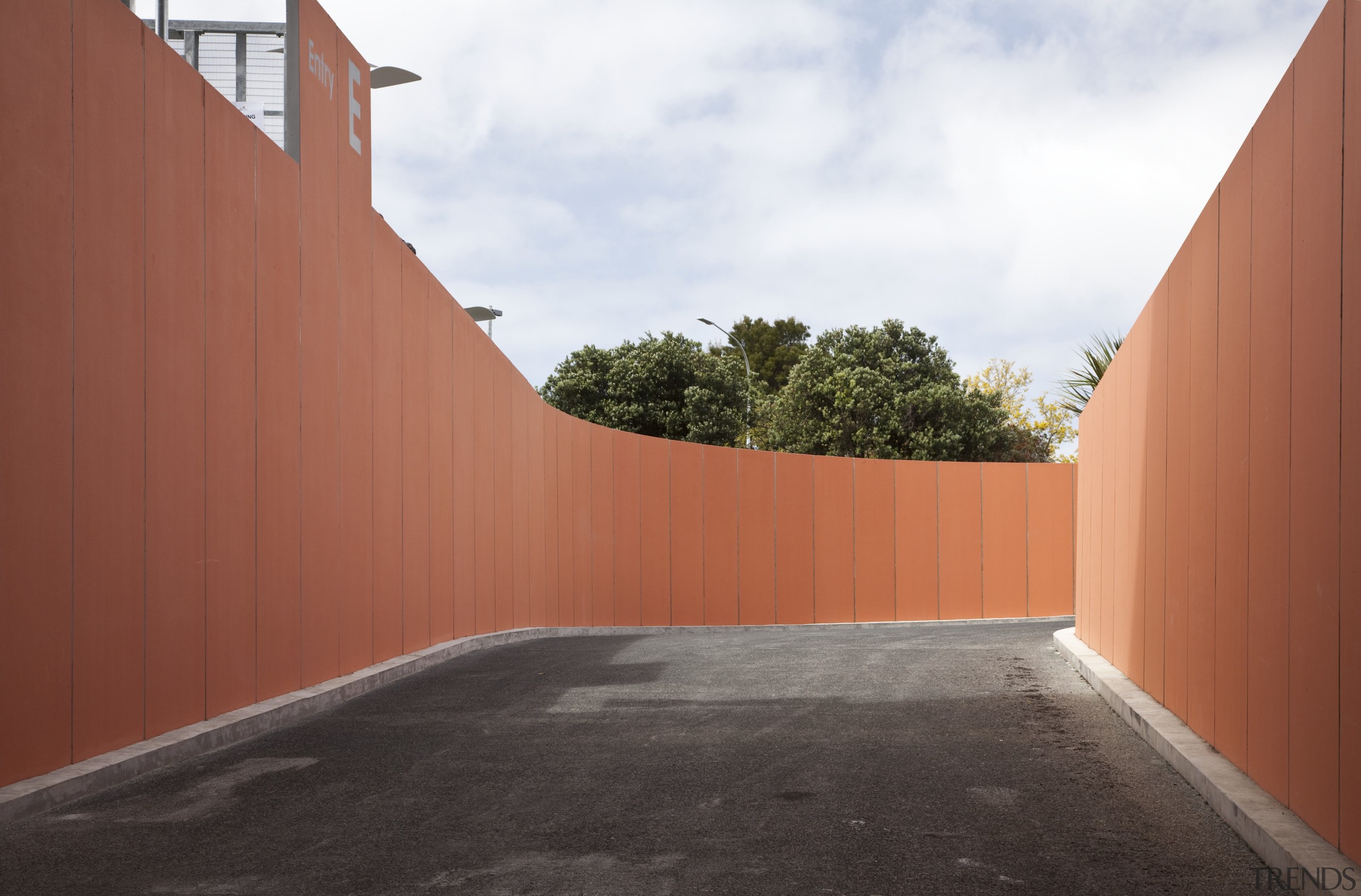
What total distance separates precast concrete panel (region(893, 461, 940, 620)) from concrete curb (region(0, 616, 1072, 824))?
11.1m

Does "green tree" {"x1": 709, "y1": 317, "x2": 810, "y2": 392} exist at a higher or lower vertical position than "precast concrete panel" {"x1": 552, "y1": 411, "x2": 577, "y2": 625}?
higher

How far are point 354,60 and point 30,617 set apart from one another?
631 centimetres

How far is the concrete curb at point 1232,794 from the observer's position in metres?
3.76

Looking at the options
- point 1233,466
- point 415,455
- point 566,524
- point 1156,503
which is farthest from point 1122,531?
point 566,524

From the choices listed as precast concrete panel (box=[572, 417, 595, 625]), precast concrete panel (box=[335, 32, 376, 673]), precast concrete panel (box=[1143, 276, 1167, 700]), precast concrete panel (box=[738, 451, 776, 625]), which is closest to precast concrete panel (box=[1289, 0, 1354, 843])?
precast concrete panel (box=[1143, 276, 1167, 700])

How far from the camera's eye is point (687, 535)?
20.1m

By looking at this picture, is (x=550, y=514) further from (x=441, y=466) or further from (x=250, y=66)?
(x=250, y=66)

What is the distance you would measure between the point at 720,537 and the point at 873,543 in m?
3.10

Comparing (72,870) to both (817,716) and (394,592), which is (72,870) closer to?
(817,716)

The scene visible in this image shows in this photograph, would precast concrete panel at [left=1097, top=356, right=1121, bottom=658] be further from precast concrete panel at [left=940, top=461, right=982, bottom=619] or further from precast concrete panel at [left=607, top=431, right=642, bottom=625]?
precast concrete panel at [left=940, top=461, right=982, bottom=619]

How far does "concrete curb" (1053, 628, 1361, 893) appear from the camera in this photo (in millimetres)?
3756

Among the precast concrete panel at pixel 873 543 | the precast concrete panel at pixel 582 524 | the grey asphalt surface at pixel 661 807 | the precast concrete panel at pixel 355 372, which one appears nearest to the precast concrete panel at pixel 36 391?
the grey asphalt surface at pixel 661 807

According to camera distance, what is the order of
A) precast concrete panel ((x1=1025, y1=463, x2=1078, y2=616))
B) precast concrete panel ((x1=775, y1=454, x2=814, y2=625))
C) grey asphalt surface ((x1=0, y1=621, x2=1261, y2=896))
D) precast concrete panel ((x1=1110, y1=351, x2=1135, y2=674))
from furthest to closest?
1. precast concrete panel ((x1=1025, y1=463, x2=1078, y2=616))
2. precast concrete panel ((x1=775, y1=454, x2=814, y2=625))
3. precast concrete panel ((x1=1110, y1=351, x2=1135, y2=674))
4. grey asphalt surface ((x1=0, y1=621, x2=1261, y2=896))

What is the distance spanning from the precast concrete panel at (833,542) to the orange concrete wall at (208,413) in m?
7.27
